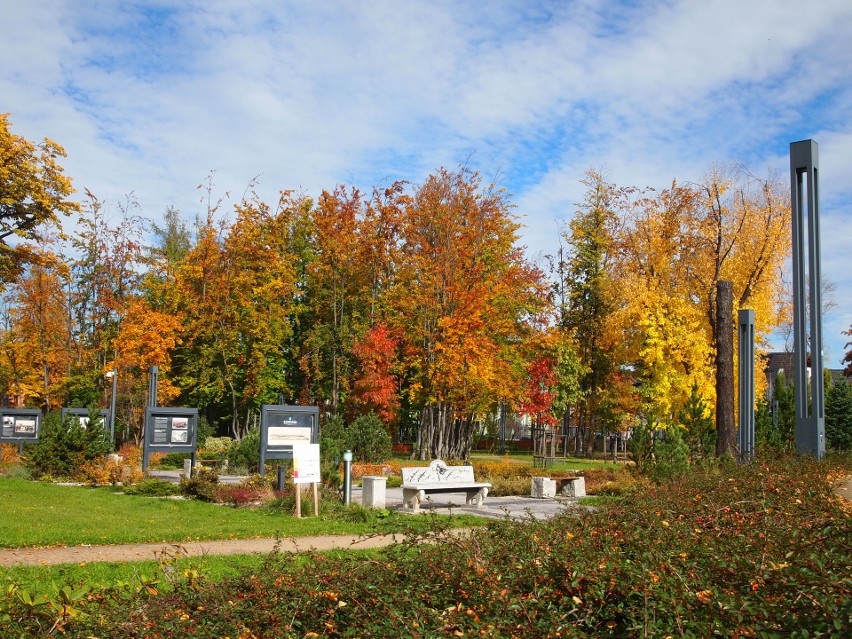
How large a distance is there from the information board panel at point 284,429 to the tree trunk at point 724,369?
32.6 ft

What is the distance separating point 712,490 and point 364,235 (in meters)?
30.1

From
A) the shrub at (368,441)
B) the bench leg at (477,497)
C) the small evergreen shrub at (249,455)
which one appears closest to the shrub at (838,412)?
the shrub at (368,441)

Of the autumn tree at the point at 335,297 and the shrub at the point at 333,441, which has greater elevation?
the autumn tree at the point at 335,297

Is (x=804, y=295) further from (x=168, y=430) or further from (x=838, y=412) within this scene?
(x=838, y=412)

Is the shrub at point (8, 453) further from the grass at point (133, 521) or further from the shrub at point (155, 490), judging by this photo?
the shrub at point (155, 490)

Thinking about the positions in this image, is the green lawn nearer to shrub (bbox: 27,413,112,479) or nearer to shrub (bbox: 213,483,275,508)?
shrub (bbox: 213,483,275,508)

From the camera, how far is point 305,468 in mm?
13078

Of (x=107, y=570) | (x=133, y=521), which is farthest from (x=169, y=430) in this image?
(x=107, y=570)

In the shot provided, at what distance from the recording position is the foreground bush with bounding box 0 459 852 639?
3609mm

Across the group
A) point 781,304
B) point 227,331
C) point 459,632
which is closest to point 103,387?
point 227,331

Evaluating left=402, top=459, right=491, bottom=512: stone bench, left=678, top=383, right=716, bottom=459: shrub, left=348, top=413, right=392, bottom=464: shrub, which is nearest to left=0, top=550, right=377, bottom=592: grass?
left=402, top=459, right=491, bottom=512: stone bench

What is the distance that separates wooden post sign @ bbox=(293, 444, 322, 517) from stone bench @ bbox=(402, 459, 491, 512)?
230cm

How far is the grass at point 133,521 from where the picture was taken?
402 inches

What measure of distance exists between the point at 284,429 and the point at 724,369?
1125 centimetres
